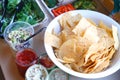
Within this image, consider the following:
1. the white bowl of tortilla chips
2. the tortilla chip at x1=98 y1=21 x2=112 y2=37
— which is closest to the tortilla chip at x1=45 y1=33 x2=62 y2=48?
the white bowl of tortilla chips

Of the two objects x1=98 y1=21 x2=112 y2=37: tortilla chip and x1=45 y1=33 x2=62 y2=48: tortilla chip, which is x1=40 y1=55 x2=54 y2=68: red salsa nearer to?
x1=45 y1=33 x2=62 y2=48: tortilla chip

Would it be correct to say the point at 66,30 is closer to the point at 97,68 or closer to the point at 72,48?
the point at 72,48

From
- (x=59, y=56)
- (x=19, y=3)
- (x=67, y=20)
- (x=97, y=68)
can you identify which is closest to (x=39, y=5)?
(x=19, y=3)

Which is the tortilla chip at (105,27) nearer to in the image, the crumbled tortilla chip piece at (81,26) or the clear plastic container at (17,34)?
the crumbled tortilla chip piece at (81,26)

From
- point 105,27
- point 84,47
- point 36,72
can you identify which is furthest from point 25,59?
point 105,27

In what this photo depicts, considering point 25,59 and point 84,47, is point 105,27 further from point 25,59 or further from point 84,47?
point 25,59

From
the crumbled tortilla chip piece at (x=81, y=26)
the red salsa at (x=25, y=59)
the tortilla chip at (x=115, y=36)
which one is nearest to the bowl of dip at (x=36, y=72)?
the red salsa at (x=25, y=59)
